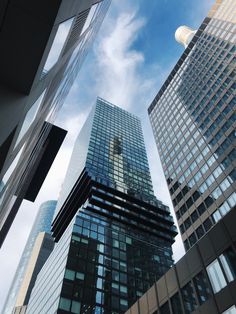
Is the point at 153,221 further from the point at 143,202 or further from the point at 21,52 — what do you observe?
the point at 21,52

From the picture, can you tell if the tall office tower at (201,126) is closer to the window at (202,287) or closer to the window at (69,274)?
the window at (69,274)

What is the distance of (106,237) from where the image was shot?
7556 cm

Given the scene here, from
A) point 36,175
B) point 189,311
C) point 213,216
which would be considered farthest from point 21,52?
point 213,216

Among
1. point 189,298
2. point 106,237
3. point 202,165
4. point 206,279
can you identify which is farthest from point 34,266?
point 206,279

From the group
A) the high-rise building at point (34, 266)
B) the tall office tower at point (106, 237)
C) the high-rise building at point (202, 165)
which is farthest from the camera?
the high-rise building at point (34, 266)

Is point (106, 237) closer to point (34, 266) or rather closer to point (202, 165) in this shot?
point (202, 165)

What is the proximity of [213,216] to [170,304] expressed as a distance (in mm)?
31251

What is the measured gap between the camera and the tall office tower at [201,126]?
171 ft

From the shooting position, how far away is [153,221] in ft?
311

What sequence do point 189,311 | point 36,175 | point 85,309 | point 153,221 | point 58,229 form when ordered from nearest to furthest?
point 189,311
point 36,175
point 85,309
point 153,221
point 58,229

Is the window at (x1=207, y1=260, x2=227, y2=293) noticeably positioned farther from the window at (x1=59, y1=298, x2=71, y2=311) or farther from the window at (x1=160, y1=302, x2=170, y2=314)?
the window at (x1=59, y1=298, x2=71, y2=311)

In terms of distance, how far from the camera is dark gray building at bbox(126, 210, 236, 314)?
16484 mm

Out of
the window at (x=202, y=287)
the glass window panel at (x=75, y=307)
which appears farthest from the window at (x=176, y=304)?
the glass window panel at (x=75, y=307)

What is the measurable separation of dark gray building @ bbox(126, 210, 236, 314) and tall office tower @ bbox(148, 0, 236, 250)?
27.7 meters
